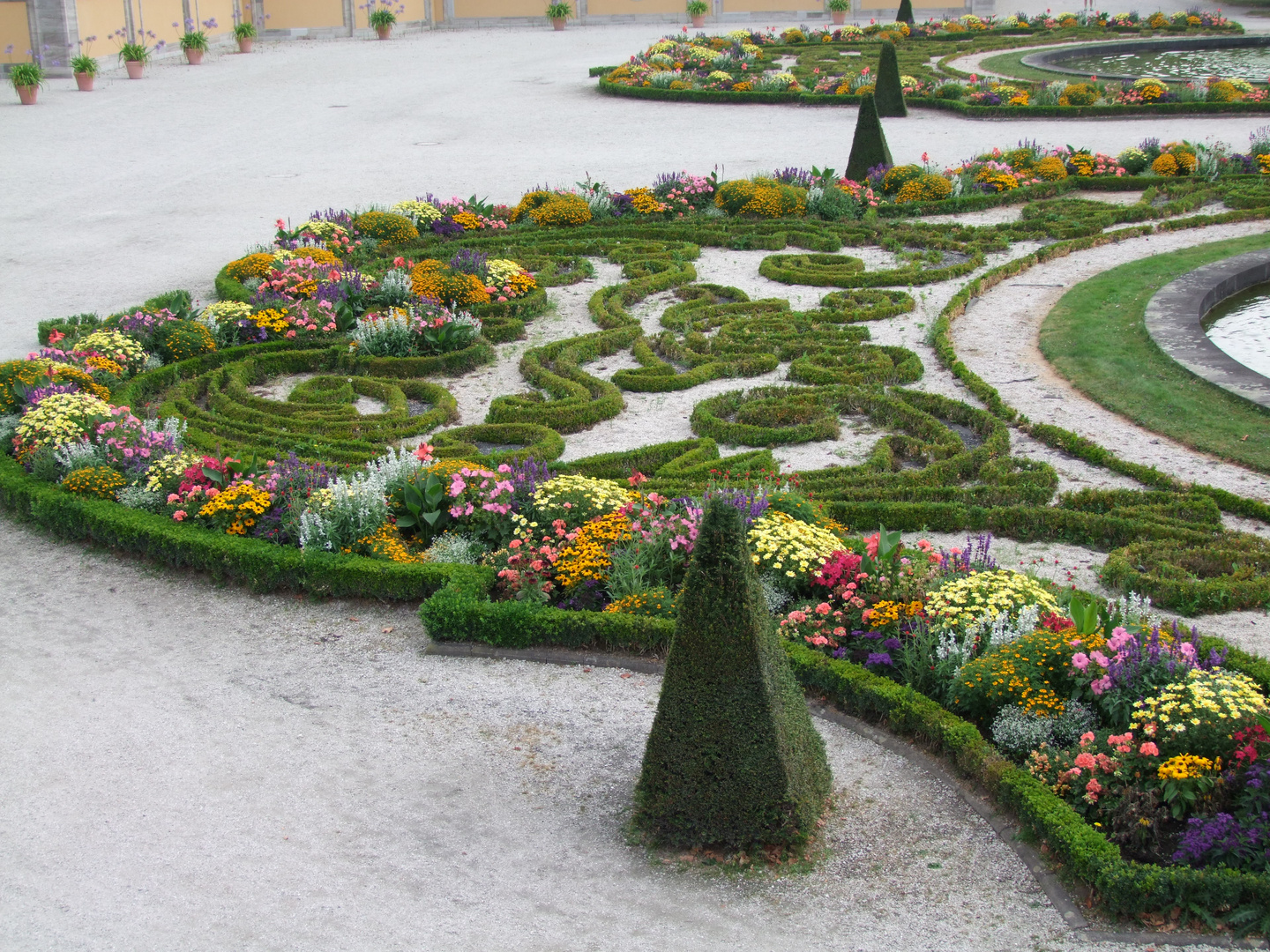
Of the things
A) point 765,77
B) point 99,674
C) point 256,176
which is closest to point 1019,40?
point 765,77

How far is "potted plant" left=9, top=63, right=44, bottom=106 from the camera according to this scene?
28.5 metres

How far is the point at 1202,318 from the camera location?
45.4ft

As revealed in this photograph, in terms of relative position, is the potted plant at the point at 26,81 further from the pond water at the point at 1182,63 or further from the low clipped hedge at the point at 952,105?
the pond water at the point at 1182,63

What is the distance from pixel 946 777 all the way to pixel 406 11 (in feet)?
151

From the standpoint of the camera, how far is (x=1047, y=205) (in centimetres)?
1822

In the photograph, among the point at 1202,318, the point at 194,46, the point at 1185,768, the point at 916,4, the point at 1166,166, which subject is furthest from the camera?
the point at 916,4

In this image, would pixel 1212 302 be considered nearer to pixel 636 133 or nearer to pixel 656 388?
pixel 656 388

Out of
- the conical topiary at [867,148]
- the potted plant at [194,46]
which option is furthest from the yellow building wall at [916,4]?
the conical topiary at [867,148]

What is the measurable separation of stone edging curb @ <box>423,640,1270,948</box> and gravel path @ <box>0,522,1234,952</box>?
0.21 ft

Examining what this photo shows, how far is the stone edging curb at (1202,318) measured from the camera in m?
11.2

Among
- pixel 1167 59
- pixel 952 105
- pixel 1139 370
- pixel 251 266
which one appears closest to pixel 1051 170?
pixel 952 105

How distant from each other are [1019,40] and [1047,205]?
23.4 m

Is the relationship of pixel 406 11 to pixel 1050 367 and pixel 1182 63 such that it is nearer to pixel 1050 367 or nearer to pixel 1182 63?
pixel 1182 63

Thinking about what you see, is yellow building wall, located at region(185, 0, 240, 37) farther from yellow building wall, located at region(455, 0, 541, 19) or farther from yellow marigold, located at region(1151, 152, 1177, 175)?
yellow marigold, located at region(1151, 152, 1177, 175)
